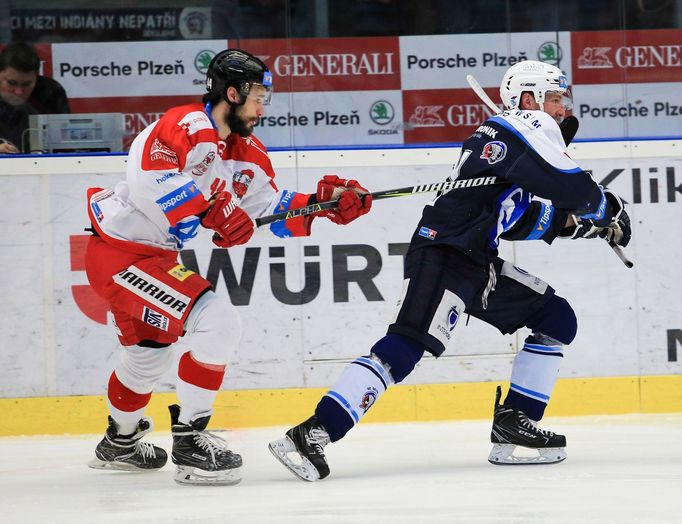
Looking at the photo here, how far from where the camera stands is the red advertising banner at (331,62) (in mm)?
4754

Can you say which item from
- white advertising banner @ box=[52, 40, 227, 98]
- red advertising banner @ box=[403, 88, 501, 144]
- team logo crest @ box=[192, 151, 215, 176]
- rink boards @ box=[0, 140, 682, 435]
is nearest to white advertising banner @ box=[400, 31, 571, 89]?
red advertising banner @ box=[403, 88, 501, 144]

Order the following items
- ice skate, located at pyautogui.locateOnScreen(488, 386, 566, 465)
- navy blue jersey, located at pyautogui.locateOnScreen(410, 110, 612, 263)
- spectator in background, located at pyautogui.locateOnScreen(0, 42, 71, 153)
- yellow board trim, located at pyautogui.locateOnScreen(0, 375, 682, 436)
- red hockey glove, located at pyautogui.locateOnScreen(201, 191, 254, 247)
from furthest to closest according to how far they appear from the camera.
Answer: spectator in background, located at pyautogui.locateOnScreen(0, 42, 71, 153), yellow board trim, located at pyautogui.locateOnScreen(0, 375, 682, 436), ice skate, located at pyautogui.locateOnScreen(488, 386, 566, 465), navy blue jersey, located at pyautogui.locateOnScreen(410, 110, 612, 263), red hockey glove, located at pyautogui.locateOnScreen(201, 191, 254, 247)

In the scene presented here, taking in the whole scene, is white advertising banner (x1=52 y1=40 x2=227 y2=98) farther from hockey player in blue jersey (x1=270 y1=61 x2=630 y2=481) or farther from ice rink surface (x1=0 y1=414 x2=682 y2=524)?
hockey player in blue jersey (x1=270 y1=61 x2=630 y2=481)

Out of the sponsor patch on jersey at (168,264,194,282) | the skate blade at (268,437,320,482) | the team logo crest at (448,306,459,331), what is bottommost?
the skate blade at (268,437,320,482)

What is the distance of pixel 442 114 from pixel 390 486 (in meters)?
2.01

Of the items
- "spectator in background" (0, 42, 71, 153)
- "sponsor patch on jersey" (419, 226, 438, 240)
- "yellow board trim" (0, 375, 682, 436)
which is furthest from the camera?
"spectator in background" (0, 42, 71, 153)

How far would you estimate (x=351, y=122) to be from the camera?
187 inches

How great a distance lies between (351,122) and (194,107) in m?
1.50

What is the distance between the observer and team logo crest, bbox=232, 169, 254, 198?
11.6ft

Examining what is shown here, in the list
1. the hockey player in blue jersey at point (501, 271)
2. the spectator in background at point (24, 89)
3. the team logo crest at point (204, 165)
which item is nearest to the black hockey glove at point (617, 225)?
the hockey player in blue jersey at point (501, 271)

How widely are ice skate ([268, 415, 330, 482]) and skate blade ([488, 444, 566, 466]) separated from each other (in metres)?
0.57

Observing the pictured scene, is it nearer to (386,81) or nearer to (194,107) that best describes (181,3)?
(386,81)

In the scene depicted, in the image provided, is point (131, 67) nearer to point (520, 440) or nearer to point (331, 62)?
point (331, 62)

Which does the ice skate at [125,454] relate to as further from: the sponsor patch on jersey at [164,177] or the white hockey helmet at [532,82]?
the white hockey helmet at [532,82]
